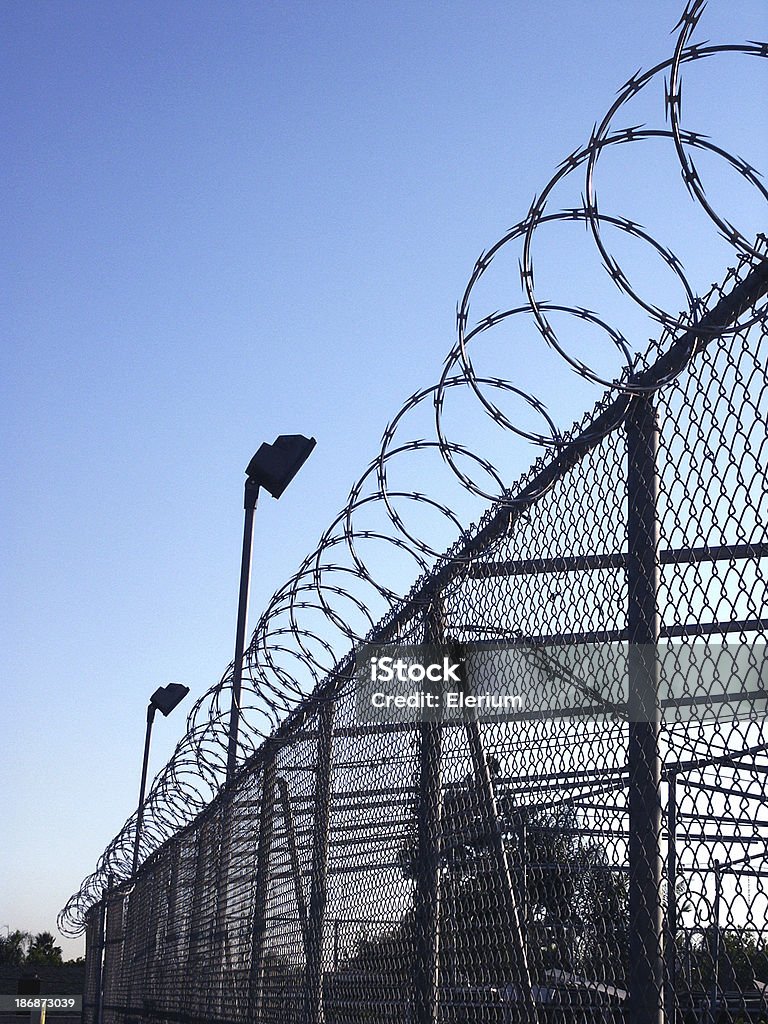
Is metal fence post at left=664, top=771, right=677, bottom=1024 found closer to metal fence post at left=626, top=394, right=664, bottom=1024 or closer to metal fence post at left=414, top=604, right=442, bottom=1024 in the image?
metal fence post at left=626, top=394, right=664, bottom=1024

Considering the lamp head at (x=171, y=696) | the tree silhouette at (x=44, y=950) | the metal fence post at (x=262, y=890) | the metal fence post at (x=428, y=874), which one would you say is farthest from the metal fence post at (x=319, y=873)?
the tree silhouette at (x=44, y=950)

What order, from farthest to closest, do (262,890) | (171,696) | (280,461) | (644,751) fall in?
(171,696)
(280,461)
(262,890)
(644,751)

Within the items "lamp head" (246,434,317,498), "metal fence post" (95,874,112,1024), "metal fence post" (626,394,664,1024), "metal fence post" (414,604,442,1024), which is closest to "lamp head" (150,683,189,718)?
"metal fence post" (95,874,112,1024)

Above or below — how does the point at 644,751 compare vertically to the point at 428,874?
above

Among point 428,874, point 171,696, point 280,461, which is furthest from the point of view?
point 171,696

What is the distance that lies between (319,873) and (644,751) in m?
3.76

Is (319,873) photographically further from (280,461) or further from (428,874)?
(280,461)

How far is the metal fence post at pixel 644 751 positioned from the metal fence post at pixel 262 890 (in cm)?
500

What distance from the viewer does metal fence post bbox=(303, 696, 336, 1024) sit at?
6.27 meters

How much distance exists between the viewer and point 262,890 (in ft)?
25.9

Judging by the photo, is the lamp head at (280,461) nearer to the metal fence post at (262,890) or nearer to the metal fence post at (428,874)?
the metal fence post at (262,890)

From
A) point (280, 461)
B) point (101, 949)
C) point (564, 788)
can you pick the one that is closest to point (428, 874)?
point (564, 788)

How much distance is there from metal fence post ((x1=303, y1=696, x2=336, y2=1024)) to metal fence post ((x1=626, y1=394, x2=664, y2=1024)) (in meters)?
3.55

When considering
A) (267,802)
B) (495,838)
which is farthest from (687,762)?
(267,802)
